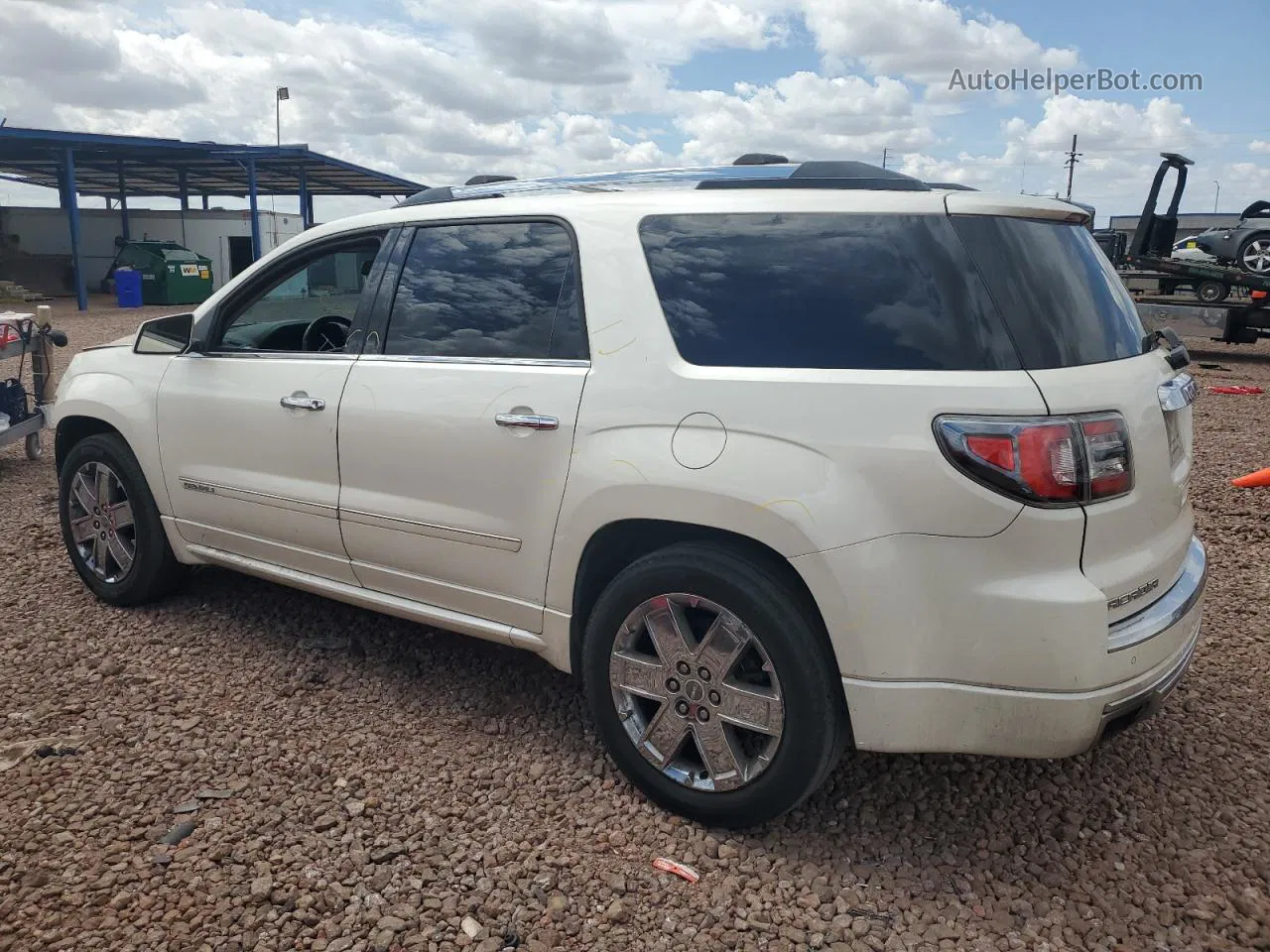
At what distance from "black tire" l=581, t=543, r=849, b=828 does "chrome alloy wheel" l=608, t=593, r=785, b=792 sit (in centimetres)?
3

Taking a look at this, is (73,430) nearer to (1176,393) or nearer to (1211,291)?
(1176,393)

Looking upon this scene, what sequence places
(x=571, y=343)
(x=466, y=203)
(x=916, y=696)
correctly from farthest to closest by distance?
(x=466, y=203)
(x=571, y=343)
(x=916, y=696)

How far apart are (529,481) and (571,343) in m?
0.45

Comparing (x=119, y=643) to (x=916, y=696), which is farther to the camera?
(x=119, y=643)

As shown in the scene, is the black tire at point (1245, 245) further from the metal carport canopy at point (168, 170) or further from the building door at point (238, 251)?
the building door at point (238, 251)

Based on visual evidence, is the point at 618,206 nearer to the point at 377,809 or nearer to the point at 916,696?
the point at 916,696

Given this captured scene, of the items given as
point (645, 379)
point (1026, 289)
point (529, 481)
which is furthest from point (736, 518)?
point (1026, 289)

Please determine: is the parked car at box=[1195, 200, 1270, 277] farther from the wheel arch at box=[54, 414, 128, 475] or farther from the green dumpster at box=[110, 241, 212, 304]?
the green dumpster at box=[110, 241, 212, 304]

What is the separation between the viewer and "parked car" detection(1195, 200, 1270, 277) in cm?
1627

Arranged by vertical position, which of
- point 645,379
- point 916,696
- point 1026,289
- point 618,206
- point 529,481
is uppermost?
point 618,206

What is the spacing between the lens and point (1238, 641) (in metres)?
4.16

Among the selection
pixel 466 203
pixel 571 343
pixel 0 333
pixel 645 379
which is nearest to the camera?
pixel 645 379

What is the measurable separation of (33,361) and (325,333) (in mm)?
4666

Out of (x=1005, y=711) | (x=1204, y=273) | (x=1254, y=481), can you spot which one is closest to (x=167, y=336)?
(x=1005, y=711)
